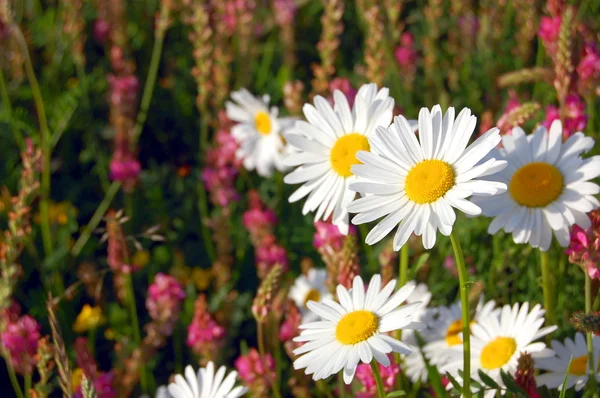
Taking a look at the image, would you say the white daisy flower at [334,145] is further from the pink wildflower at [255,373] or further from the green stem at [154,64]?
the green stem at [154,64]

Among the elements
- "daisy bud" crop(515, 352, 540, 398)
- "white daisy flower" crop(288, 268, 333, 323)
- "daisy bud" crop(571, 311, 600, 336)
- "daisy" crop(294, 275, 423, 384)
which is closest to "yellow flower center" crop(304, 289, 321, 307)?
"white daisy flower" crop(288, 268, 333, 323)

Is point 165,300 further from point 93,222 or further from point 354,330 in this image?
point 354,330

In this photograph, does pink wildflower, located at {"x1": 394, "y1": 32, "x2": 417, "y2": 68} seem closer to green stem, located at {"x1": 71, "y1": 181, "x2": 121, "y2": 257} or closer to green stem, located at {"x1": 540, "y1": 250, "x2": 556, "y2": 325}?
green stem, located at {"x1": 71, "y1": 181, "x2": 121, "y2": 257}

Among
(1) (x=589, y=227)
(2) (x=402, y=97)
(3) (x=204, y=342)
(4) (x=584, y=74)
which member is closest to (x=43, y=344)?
(3) (x=204, y=342)

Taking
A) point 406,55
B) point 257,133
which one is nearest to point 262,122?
point 257,133

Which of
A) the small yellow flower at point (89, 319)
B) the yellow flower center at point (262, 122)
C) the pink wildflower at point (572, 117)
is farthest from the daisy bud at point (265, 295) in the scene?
the yellow flower center at point (262, 122)
